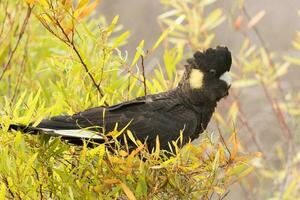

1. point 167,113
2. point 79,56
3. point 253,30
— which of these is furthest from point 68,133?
point 253,30

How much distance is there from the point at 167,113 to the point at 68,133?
28cm

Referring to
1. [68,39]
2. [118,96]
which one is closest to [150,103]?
[118,96]

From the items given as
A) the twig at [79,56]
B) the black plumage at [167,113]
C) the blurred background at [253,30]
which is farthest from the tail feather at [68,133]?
the blurred background at [253,30]

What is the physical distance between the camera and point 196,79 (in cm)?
148

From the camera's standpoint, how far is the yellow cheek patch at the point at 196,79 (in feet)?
4.82

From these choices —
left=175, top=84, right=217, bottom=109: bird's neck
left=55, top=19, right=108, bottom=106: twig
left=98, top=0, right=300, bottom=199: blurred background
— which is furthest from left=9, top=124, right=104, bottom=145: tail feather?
left=98, top=0, right=300, bottom=199: blurred background

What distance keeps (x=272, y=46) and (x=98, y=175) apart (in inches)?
165

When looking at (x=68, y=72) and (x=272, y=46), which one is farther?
(x=272, y=46)

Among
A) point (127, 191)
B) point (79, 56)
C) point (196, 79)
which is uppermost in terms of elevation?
point (79, 56)

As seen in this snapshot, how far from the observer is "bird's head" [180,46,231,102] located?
142 centimetres

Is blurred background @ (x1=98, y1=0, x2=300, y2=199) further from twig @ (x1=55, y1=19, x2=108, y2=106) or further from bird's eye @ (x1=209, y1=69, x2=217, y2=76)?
twig @ (x1=55, y1=19, x2=108, y2=106)

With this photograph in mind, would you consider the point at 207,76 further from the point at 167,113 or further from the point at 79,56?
the point at 79,56

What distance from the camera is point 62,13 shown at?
1.22 metres

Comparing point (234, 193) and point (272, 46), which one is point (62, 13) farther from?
point (272, 46)
